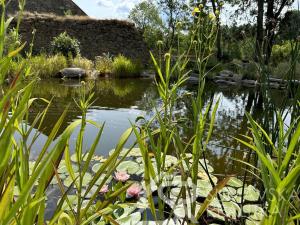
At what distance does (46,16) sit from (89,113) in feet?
37.1

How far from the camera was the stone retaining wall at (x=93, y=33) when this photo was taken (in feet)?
45.2

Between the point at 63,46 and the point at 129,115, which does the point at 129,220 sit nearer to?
the point at 129,115

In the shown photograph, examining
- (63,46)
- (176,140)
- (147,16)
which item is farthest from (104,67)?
(147,16)

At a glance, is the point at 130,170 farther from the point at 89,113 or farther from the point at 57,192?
the point at 89,113

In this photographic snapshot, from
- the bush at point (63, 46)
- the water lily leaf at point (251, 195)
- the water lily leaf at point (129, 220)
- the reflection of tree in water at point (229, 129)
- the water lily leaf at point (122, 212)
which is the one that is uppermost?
the bush at point (63, 46)

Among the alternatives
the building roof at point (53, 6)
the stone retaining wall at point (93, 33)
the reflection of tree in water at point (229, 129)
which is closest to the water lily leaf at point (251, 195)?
the reflection of tree in water at point (229, 129)

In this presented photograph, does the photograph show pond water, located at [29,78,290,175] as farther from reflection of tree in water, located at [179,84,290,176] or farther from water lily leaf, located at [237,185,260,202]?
water lily leaf, located at [237,185,260,202]

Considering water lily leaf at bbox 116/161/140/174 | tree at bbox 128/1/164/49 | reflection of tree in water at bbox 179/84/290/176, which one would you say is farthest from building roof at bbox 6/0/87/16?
water lily leaf at bbox 116/161/140/174

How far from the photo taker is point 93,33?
14.3 m

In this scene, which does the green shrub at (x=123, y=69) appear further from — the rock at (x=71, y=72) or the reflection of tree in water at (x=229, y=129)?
the reflection of tree in water at (x=229, y=129)

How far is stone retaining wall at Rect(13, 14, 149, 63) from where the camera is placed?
45.2ft

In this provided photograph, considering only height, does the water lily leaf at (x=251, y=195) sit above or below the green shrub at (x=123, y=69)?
below

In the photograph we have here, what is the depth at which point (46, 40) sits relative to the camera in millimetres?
13734

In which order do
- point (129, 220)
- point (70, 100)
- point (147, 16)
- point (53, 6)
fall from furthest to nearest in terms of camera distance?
point (147, 16)
point (53, 6)
point (70, 100)
point (129, 220)
